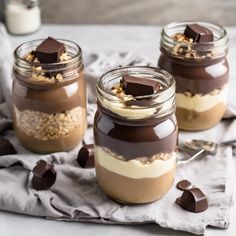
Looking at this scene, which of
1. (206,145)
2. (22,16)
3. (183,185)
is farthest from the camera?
(22,16)

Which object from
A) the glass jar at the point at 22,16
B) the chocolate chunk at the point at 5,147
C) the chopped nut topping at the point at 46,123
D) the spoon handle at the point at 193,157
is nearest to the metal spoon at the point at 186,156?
the spoon handle at the point at 193,157

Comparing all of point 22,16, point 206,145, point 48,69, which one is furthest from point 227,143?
point 22,16

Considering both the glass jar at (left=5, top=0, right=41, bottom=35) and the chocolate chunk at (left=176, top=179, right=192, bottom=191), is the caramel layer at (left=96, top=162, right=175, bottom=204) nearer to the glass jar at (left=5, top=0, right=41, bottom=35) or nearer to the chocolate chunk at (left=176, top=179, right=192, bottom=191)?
the chocolate chunk at (left=176, top=179, right=192, bottom=191)

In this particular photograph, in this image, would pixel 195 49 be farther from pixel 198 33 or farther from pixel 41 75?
pixel 41 75

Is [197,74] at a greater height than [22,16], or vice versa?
[197,74]

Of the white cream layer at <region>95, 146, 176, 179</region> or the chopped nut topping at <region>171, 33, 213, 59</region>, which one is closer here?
the white cream layer at <region>95, 146, 176, 179</region>

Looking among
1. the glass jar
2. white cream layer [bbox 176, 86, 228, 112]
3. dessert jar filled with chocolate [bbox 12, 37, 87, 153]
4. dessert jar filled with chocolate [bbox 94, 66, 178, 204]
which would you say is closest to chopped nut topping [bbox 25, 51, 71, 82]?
dessert jar filled with chocolate [bbox 12, 37, 87, 153]
